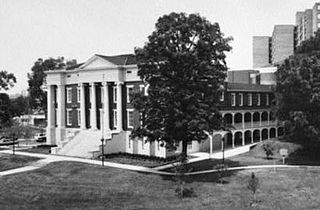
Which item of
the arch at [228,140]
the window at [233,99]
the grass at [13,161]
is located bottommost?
the grass at [13,161]

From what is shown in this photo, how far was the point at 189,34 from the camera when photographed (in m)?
31.2

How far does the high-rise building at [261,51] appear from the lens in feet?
383

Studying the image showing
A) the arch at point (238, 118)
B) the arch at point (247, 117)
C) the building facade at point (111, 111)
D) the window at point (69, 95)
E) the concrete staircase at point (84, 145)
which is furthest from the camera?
the arch at point (247, 117)

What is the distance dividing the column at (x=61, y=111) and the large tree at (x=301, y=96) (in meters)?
28.4

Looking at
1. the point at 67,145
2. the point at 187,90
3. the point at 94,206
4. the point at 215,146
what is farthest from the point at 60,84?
the point at 94,206

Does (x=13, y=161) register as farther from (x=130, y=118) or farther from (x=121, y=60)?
(x=121, y=60)

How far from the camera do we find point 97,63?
154 feet

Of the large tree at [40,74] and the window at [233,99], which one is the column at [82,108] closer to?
the window at [233,99]

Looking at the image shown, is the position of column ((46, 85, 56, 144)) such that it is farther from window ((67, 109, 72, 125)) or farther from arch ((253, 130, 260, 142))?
arch ((253, 130, 260, 142))

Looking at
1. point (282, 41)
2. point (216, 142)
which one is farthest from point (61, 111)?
point (282, 41)

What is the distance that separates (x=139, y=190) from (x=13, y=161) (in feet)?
58.3

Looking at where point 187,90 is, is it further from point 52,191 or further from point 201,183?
point 52,191

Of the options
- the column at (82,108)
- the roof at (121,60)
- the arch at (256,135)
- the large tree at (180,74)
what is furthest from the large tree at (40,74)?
the large tree at (180,74)

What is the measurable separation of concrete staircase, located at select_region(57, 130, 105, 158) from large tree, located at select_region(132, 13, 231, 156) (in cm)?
1309
